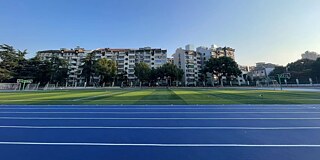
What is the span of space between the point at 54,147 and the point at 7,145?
1.19m

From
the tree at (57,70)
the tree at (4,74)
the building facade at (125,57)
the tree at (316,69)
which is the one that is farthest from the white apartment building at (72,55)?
the tree at (316,69)

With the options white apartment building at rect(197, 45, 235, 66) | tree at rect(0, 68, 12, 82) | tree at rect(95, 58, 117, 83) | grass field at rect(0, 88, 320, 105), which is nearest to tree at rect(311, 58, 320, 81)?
white apartment building at rect(197, 45, 235, 66)

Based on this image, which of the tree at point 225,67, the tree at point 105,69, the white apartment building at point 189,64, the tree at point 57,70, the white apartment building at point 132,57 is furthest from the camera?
the white apartment building at point 189,64

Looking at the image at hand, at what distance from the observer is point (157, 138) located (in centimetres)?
470

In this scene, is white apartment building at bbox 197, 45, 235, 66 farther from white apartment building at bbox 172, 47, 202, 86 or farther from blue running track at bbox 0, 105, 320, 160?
blue running track at bbox 0, 105, 320, 160

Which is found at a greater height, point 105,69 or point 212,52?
point 212,52

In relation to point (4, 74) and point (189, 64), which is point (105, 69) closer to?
point (4, 74)

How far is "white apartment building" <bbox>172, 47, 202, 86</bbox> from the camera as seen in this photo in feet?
288

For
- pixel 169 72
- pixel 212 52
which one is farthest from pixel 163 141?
pixel 212 52

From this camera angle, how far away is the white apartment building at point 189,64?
8769 cm

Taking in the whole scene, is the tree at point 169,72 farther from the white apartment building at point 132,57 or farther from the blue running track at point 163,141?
the blue running track at point 163,141

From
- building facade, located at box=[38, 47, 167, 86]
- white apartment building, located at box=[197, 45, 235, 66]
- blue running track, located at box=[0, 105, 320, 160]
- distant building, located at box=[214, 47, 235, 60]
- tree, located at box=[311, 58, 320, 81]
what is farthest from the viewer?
distant building, located at box=[214, 47, 235, 60]

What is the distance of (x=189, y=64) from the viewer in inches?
3465

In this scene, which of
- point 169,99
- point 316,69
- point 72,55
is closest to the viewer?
point 169,99
